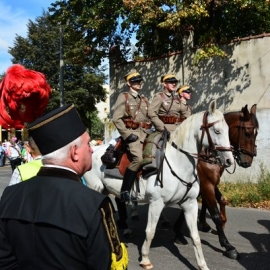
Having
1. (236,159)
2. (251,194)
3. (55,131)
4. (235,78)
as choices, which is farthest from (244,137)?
(235,78)

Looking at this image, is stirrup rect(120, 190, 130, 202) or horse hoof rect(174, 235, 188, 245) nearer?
stirrup rect(120, 190, 130, 202)

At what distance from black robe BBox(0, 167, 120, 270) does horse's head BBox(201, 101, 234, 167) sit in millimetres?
3406

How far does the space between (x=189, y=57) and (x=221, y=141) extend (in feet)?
25.8

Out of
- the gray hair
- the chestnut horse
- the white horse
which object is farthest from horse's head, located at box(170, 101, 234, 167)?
the gray hair

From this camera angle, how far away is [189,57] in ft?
40.7

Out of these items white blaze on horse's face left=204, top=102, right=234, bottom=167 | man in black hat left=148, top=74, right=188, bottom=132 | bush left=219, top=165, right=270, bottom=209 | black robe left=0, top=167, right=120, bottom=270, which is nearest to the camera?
black robe left=0, top=167, right=120, bottom=270

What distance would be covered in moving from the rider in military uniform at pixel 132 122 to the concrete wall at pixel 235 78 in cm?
556

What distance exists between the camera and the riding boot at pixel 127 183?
18.1 ft

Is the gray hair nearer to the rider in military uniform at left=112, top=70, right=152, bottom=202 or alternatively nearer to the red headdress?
the red headdress

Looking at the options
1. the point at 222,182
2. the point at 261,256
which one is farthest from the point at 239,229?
the point at 222,182

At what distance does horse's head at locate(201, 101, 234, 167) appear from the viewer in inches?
195

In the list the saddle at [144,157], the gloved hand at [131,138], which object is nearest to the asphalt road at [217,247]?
the saddle at [144,157]

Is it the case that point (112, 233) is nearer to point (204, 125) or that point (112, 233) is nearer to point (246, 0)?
point (204, 125)

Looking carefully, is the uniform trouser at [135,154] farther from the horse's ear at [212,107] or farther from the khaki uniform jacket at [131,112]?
the horse's ear at [212,107]
